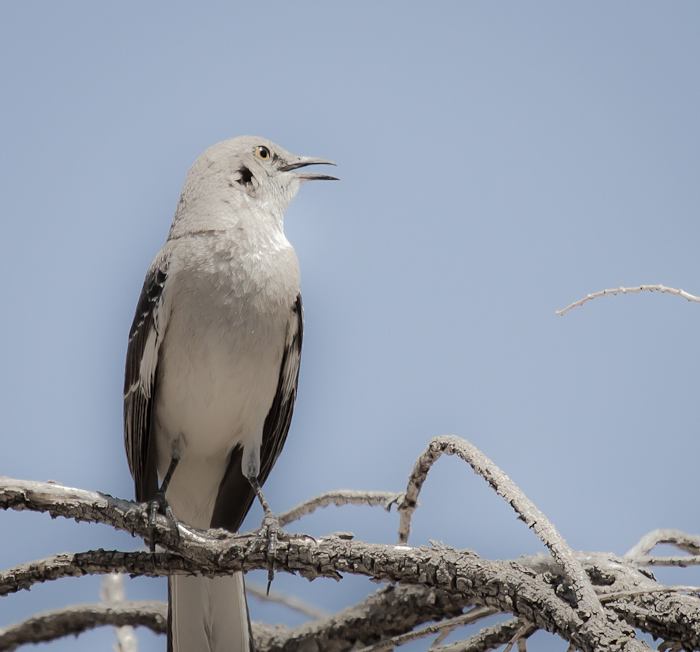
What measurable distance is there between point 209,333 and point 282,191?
4.17ft

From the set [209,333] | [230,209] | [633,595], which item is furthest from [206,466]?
[633,595]

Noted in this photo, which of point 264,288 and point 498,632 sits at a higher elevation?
point 264,288

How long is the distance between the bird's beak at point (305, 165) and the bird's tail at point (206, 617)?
2.45 meters

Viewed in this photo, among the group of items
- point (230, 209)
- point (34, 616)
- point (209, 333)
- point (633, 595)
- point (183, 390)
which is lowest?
point (34, 616)

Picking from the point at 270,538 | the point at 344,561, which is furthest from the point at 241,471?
the point at 344,561

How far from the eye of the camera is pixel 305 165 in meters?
5.04

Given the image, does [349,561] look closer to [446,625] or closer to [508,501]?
[446,625]

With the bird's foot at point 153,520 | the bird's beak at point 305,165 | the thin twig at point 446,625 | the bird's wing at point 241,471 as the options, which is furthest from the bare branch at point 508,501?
the bird's beak at point 305,165

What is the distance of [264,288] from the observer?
4.07 meters

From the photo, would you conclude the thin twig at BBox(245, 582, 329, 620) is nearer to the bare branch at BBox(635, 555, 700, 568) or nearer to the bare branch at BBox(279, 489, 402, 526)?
the bare branch at BBox(279, 489, 402, 526)

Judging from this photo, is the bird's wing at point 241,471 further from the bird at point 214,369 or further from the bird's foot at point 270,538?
the bird's foot at point 270,538

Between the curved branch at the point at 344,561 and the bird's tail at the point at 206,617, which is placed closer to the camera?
the curved branch at the point at 344,561

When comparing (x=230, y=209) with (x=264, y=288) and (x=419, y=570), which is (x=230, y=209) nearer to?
(x=264, y=288)

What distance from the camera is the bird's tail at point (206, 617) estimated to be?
3832mm
